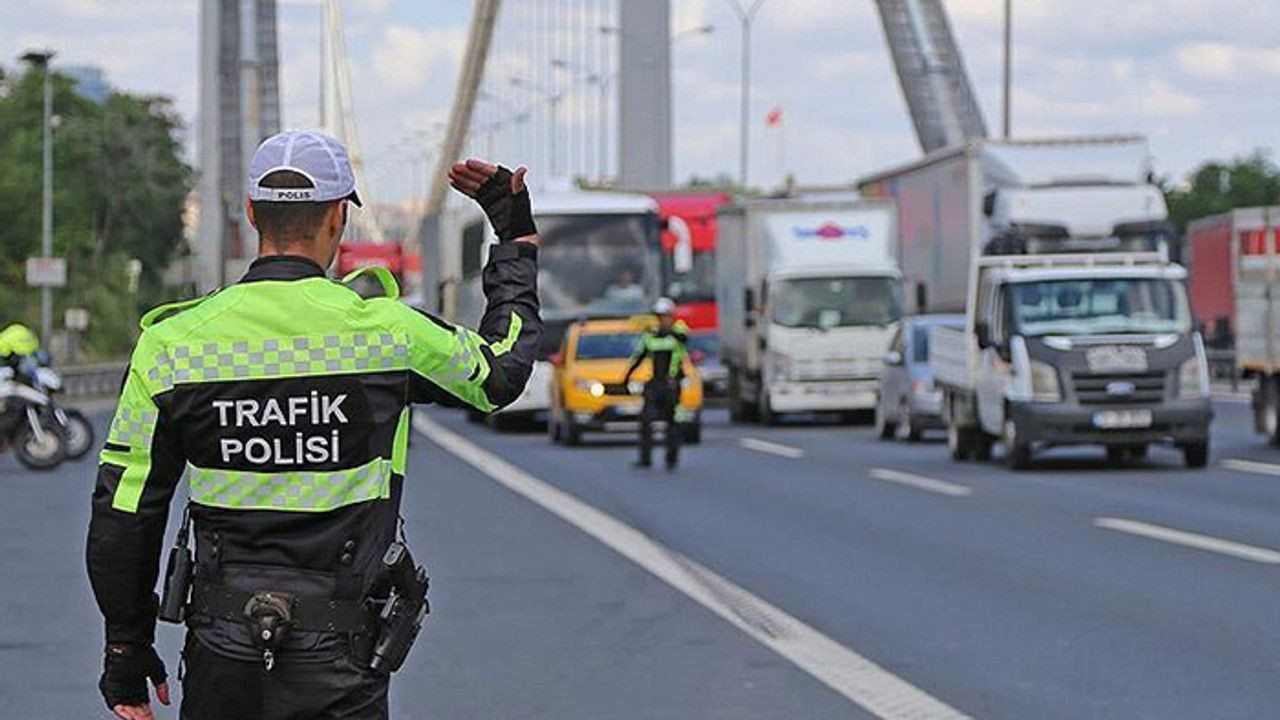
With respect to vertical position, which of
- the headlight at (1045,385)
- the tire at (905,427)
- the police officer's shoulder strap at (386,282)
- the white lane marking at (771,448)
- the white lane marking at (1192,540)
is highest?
the police officer's shoulder strap at (386,282)

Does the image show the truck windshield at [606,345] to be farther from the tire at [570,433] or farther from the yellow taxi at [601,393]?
the tire at [570,433]

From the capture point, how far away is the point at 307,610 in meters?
4.90

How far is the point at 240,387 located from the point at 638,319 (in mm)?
31047

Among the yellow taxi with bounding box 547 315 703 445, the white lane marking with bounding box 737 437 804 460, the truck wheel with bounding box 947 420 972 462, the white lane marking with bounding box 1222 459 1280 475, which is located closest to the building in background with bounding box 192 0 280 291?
the yellow taxi with bounding box 547 315 703 445

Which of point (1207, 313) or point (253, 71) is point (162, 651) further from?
point (253, 71)

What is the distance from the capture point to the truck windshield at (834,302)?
40312 millimetres

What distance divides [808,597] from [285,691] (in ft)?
31.5

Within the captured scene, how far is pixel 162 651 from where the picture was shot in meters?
12.4

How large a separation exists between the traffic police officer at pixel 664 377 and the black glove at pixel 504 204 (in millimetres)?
22068

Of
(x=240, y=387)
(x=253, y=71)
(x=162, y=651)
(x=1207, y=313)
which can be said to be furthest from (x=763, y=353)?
(x=253, y=71)

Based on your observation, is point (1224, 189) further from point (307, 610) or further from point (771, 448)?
point (307, 610)

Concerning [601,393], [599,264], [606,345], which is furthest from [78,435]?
[599,264]

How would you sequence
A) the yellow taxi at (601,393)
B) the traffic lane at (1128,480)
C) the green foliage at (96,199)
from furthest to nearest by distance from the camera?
the green foliage at (96,199)
the yellow taxi at (601,393)
the traffic lane at (1128,480)

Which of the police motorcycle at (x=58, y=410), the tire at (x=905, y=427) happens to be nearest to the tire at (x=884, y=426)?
the tire at (x=905, y=427)
